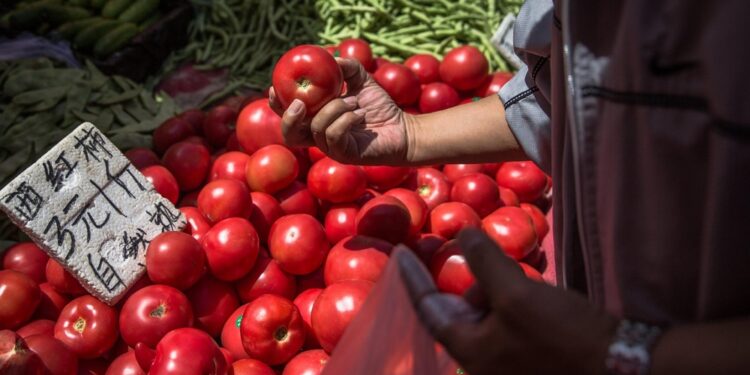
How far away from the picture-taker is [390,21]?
161 inches

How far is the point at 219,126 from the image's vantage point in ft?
10.1

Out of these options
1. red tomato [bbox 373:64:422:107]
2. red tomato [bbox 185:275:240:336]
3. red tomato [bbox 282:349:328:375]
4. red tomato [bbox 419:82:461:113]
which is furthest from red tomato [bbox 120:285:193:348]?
red tomato [bbox 419:82:461:113]

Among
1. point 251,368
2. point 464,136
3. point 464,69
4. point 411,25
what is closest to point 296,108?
point 464,136

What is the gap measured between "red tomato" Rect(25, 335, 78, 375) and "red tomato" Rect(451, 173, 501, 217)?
1695 mm

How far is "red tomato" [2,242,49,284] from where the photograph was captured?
2256mm

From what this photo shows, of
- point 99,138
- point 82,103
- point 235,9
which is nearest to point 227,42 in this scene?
point 235,9

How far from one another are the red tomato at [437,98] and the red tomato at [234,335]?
5.52ft

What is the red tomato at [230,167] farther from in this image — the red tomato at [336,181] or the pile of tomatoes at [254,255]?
the red tomato at [336,181]

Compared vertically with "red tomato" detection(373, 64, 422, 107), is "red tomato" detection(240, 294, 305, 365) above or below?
below

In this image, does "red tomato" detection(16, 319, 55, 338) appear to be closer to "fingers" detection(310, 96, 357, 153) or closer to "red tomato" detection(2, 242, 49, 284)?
"red tomato" detection(2, 242, 49, 284)

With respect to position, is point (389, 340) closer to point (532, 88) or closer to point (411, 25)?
point (532, 88)

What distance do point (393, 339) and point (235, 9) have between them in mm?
3635

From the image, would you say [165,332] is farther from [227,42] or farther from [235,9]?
[235,9]

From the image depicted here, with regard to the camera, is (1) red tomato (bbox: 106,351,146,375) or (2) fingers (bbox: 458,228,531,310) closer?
(2) fingers (bbox: 458,228,531,310)
